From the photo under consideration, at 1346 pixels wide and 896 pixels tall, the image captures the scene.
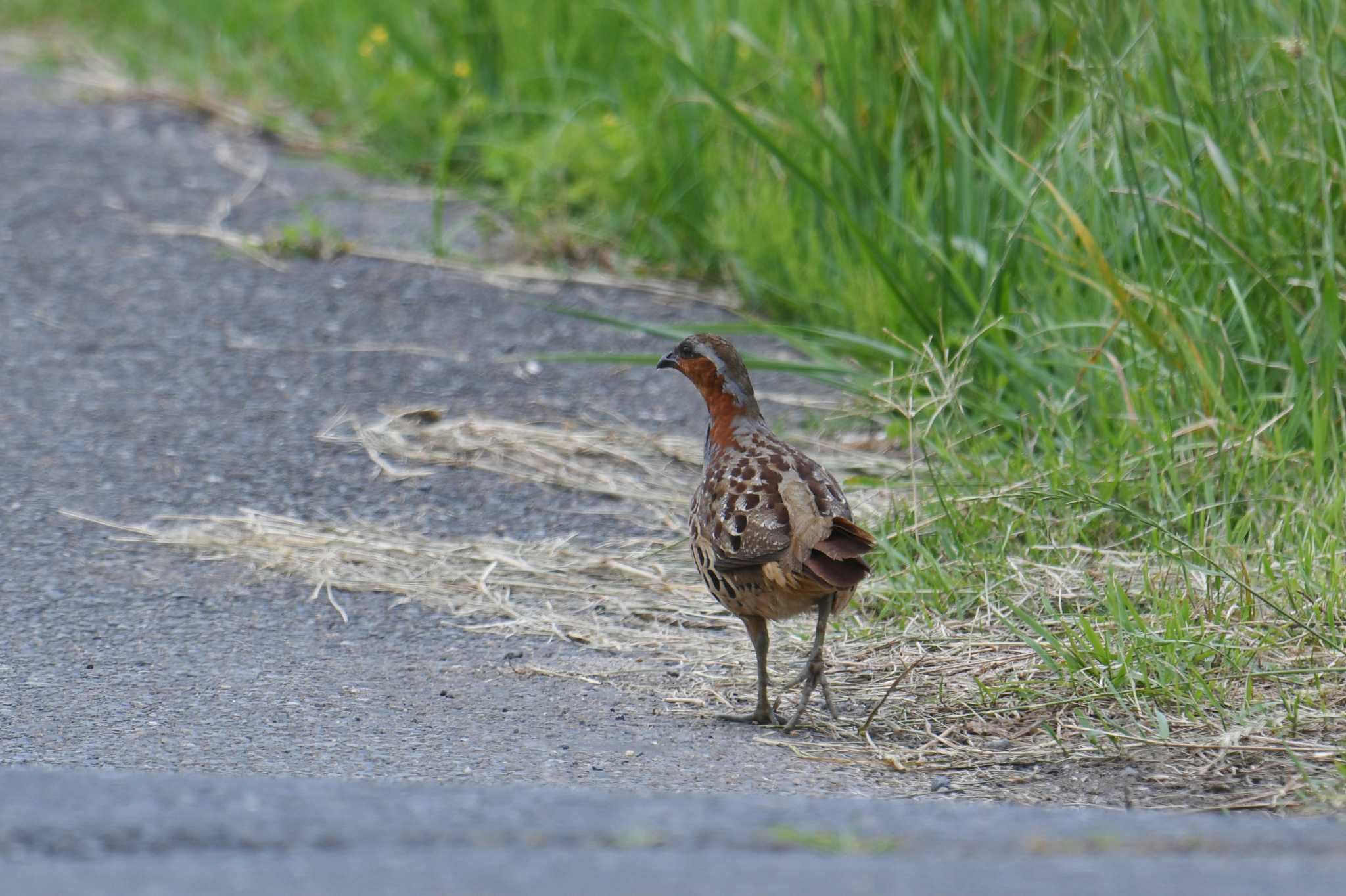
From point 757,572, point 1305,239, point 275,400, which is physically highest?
point 1305,239

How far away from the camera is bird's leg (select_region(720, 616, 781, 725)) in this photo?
3.82 metres

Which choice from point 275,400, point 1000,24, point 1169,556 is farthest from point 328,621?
point 1000,24

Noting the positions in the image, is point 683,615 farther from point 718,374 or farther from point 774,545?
point 774,545

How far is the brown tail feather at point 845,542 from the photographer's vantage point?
3492mm

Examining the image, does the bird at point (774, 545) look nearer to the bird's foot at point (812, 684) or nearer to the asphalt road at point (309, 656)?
the bird's foot at point (812, 684)

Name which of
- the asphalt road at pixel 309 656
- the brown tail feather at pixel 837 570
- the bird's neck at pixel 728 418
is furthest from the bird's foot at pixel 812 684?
the bird's neck at pixel 728 418

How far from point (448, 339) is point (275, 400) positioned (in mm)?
883

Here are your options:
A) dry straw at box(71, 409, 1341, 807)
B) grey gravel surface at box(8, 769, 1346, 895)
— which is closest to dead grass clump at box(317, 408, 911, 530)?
dry straw at box(71, 409, 1341, 807)

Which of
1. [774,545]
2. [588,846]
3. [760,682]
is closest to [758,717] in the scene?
[760,682]

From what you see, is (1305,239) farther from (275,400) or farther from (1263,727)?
(275,400)

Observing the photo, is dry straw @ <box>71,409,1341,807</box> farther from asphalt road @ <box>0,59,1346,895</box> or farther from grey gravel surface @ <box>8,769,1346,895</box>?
grey gravel surface @ <box>8,769,1346,895</box>

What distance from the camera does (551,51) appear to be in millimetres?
8094

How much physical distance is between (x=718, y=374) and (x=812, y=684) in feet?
3.18

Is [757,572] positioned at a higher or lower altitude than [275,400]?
higher
